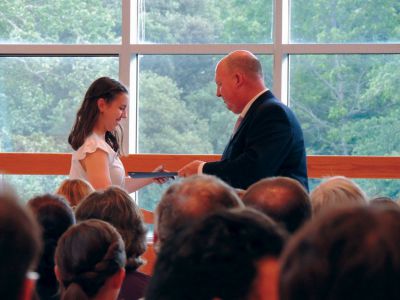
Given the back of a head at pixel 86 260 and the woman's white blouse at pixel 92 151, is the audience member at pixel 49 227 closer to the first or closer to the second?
the back of a head at pixel 86 260

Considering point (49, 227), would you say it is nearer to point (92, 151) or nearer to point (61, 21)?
point (92, 151)

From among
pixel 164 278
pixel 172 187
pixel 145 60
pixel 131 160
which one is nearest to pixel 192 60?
pixel 145 60

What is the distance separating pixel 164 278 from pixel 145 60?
17.9ft

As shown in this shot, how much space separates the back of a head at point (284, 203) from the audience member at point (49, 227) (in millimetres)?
638

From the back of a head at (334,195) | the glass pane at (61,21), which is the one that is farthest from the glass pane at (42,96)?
the back of a head at (334,195)

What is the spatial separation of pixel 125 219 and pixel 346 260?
1.89m

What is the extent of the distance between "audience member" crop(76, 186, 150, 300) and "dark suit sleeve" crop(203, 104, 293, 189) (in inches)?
58.1

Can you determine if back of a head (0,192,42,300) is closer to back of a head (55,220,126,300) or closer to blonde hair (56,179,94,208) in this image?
back of a head (55,220,126,300)

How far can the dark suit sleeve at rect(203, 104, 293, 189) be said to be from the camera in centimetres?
418

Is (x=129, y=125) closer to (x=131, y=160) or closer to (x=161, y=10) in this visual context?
(x=131, y=160)

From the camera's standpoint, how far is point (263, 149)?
4188mm

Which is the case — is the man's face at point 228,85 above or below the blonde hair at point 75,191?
above

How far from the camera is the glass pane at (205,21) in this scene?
6.36 meters

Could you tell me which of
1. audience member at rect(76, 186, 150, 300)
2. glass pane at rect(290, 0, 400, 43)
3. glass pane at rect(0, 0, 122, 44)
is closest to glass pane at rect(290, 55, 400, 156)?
glass pane at rect(290, 0, 400, 43)
